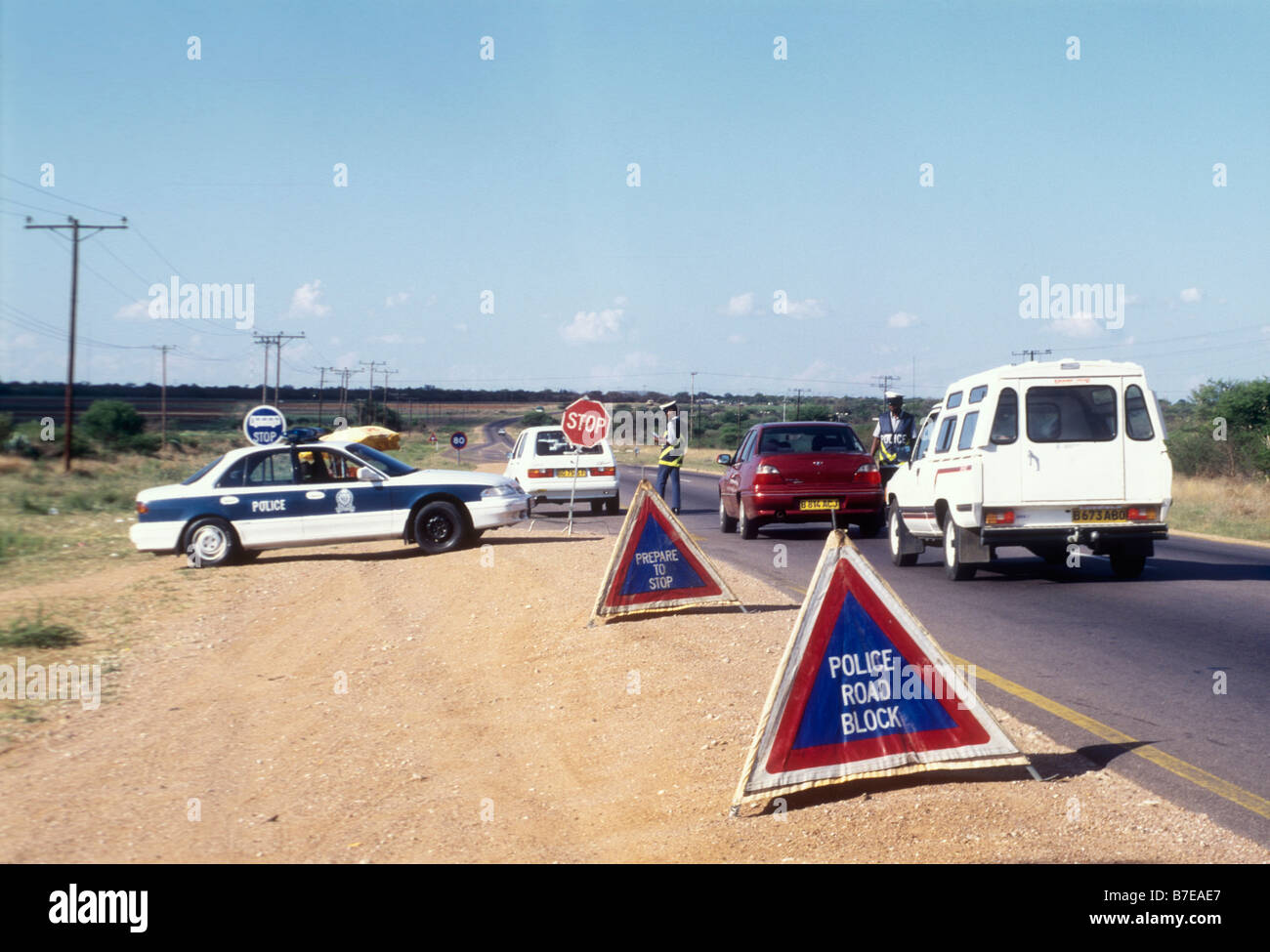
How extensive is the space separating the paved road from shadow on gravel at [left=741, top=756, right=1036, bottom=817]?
724 mm

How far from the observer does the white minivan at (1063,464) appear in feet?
42.2

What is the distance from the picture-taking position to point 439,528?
54.3ft

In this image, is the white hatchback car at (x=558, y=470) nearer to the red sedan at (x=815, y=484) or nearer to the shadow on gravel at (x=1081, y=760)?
the red sedan at (x=815, y=484)

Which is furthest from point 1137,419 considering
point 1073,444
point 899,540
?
point 899,540

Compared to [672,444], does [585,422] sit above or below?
above

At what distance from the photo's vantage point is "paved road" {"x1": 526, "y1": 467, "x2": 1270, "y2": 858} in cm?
626

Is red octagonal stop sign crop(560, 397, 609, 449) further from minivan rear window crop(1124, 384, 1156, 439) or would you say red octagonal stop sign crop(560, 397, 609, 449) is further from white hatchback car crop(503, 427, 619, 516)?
minivan rear window crop(1124, 384, 1156, 439)

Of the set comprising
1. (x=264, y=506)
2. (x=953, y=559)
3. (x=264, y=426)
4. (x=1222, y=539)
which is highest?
(x=264, y=426)

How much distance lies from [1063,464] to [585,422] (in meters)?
9.12

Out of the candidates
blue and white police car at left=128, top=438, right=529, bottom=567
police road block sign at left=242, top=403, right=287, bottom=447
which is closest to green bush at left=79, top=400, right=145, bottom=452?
police road block sign at left=242, top=403, right=287, bottom=447

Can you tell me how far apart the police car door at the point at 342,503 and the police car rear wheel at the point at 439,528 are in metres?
0.40

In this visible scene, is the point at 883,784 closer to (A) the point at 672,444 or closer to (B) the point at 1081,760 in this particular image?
(B) the point at 1081,760

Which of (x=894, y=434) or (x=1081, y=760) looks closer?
(x=1081, y=760)

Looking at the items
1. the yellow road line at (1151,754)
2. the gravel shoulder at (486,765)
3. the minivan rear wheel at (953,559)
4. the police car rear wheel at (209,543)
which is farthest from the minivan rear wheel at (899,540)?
the police car rear wheel at (209,543)
